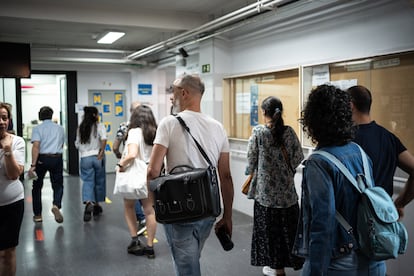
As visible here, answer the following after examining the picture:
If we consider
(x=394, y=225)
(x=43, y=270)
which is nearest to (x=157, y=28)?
(x=43, y=270)

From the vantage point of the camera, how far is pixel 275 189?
3.20 meters

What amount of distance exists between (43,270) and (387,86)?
349cm

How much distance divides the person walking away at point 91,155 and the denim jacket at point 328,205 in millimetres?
4292

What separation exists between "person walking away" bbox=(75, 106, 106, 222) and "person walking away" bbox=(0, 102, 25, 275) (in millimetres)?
2527

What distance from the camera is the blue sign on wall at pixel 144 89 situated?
9.10 metres

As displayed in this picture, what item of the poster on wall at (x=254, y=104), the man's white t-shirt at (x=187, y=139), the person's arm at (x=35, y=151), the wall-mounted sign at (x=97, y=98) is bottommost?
the person's arm at (x=35, y=151)

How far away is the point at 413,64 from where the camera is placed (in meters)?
3.10

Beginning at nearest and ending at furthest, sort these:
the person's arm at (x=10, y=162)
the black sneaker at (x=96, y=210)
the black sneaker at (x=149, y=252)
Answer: the person's arm at (x=10, y=162) < the black sneaker at (x=149, y=252) < the black sneaker at (x=96, y=210)

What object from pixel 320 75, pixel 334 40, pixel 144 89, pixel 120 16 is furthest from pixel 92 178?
pixel 144 89

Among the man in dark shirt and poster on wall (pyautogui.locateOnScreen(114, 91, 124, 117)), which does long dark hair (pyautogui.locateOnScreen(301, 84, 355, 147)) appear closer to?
the man in dark shirt

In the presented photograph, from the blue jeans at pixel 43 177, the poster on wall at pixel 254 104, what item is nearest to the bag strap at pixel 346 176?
the poster on wall at pixel 254 104

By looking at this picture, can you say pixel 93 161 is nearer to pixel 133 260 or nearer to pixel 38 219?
pixel 38 219

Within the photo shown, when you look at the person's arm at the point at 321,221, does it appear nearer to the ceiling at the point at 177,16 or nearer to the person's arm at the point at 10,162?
the person's arm at the point at 10,162

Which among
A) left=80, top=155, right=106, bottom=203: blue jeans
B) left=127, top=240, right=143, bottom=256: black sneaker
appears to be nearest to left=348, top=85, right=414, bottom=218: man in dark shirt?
left=127, top=240, right=143, bottom=256: black sneaker
